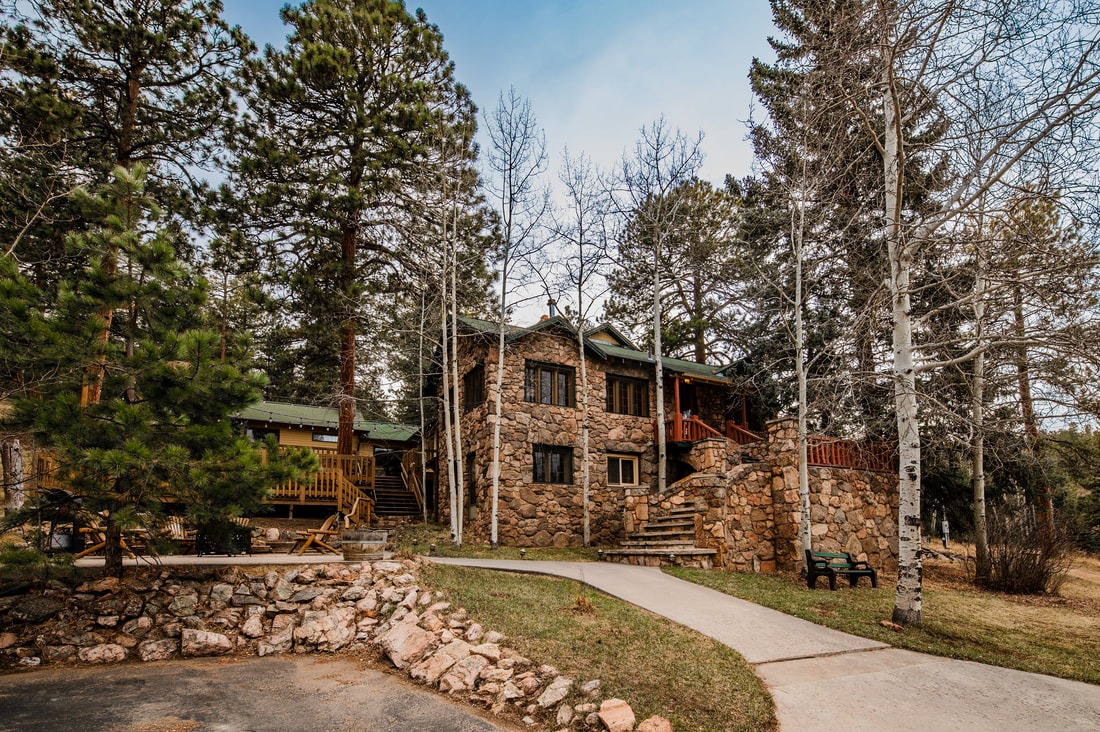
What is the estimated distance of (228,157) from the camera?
15148 mm

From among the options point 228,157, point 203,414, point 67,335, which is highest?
point 228,157

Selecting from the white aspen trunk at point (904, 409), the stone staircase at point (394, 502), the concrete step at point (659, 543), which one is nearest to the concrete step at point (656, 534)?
the concrete step at point (659, 543)

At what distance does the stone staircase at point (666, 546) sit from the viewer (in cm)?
1250

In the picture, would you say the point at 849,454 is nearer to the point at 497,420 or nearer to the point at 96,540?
the point at 497,420

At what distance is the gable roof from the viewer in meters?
17.6

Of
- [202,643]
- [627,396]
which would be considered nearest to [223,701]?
[202,643]

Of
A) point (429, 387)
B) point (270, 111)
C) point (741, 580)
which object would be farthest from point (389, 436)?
point (741, 580)

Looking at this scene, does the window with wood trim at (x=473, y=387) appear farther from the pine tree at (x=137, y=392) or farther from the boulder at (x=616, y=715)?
the boulder at (x=616, y=715)

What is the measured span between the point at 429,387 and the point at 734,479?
13817 mm

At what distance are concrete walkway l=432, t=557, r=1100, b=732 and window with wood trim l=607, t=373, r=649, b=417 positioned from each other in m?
11.0

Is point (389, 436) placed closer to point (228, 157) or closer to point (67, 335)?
point (228, 157)

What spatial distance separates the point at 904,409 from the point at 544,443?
10643 millimetres

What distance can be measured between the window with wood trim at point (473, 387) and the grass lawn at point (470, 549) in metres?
4.10

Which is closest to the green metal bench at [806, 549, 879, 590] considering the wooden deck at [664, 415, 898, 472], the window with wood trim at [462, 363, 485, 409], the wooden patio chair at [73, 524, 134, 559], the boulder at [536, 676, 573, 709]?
the wooden deck at [664, 415, 898, 472]
